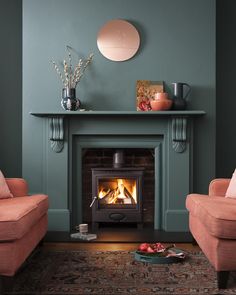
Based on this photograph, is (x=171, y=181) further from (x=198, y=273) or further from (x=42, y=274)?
(x=42, y=274)

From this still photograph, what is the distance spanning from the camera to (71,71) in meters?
4.55

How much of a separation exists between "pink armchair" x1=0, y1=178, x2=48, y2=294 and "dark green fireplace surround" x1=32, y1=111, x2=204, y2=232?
3.44 feet

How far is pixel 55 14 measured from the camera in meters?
4.55

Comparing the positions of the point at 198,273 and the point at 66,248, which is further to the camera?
the point at 66,248

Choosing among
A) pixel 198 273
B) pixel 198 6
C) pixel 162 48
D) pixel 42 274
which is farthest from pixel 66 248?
pixel 198 6

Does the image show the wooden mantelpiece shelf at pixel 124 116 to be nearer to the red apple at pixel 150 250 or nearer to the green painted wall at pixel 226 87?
the green painted wall at pixel 226 87

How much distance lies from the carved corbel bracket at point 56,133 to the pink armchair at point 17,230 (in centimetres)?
110

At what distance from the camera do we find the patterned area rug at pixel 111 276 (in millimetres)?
2658

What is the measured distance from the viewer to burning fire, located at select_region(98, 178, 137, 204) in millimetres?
4648

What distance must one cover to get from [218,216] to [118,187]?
212 cm

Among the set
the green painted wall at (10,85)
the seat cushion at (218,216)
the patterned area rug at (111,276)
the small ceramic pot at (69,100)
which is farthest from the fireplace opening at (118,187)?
the seat cushion at (218,216)

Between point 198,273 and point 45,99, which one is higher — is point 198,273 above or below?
below

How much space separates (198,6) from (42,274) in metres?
2.98

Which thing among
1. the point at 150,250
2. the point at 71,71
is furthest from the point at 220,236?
the point at 71,71
